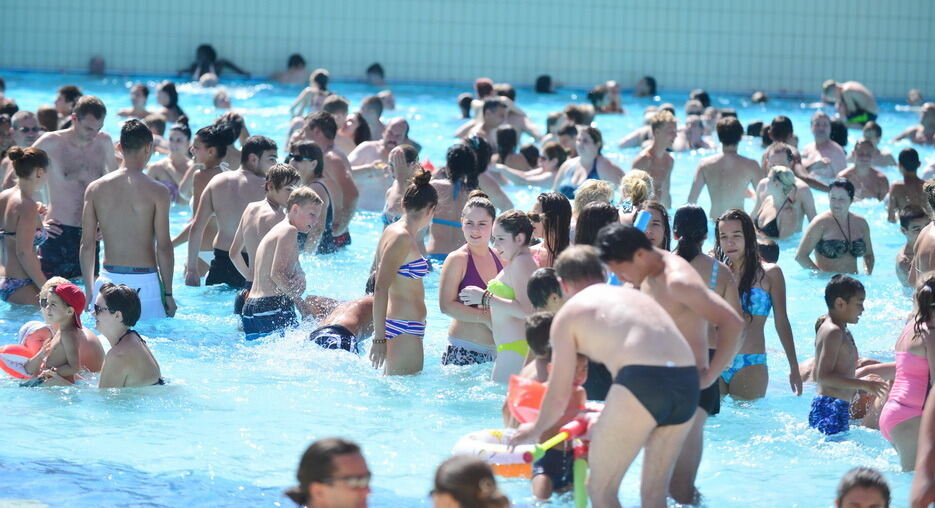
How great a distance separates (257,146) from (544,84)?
14698 millimetres

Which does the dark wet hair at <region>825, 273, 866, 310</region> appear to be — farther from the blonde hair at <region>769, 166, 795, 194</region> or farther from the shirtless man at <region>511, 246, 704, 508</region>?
the blonde hair at <region>769, 166, 795, 194</region>

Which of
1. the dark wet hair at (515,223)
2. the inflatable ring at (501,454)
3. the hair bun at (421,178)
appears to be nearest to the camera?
the inflatable ring at (501,454)

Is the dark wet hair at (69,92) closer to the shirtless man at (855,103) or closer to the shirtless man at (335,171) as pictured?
the shirtless man at (335,171)

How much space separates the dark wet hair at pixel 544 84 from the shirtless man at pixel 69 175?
14.6 m

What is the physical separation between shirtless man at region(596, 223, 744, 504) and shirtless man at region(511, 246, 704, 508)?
20 centimetres

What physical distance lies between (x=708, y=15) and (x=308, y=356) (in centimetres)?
1763

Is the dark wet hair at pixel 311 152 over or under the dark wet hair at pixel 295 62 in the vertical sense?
under

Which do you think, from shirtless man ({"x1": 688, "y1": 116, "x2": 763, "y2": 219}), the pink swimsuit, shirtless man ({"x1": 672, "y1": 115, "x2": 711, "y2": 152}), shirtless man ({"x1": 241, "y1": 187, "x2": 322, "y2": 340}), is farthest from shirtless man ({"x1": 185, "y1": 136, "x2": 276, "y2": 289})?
shirtless man ({"x1": 672, "y1": 115, "x2": 711, "y2": 152})

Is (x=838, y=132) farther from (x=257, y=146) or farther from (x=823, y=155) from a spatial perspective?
(x=257, y=146)

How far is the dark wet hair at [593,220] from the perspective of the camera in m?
5.73

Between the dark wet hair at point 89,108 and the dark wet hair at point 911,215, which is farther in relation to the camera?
the dark wet hair at point 911,215

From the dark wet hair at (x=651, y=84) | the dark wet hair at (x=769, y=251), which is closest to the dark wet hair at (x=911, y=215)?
the dark wet hair at (x=769, y=251)

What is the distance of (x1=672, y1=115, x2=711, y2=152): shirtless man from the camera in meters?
16.9

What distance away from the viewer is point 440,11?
76.5 feet
